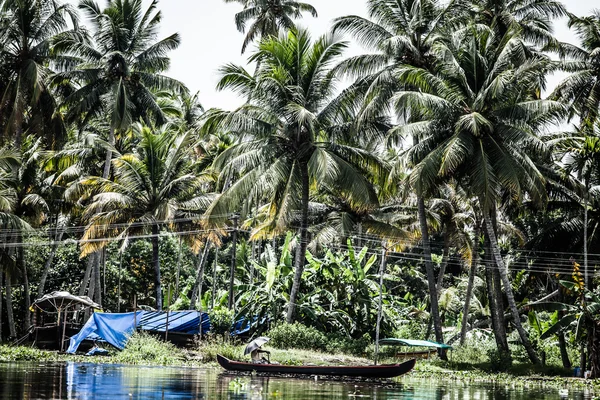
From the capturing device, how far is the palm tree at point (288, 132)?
104 ft

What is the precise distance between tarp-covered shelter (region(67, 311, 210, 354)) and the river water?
865 cm

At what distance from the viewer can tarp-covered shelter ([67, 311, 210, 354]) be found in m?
33.3

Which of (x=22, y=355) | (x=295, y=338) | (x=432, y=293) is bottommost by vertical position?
(x=22, y=355)

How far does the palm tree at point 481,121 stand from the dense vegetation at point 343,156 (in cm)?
9

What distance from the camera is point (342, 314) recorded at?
34344mm

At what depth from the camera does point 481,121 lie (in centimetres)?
2873

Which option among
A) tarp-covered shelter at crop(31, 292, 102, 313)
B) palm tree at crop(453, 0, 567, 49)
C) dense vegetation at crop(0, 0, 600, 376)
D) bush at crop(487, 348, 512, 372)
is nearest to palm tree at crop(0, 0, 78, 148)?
dense vegetation at crop(0, 0, 600, 376)

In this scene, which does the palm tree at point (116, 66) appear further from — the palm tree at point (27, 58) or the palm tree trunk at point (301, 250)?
the palm tree trunk at point (301, 250)

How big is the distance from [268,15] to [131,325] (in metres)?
20.0

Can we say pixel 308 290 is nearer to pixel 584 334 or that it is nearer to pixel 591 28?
→ pixel 584 334

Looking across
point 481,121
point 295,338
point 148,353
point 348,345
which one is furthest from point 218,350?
point 481,121

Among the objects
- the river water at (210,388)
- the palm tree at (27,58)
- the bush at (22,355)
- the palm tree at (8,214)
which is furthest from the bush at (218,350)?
the palm tree at (27,58)

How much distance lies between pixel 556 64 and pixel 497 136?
21.8ft

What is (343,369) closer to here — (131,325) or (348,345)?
(348,345)
